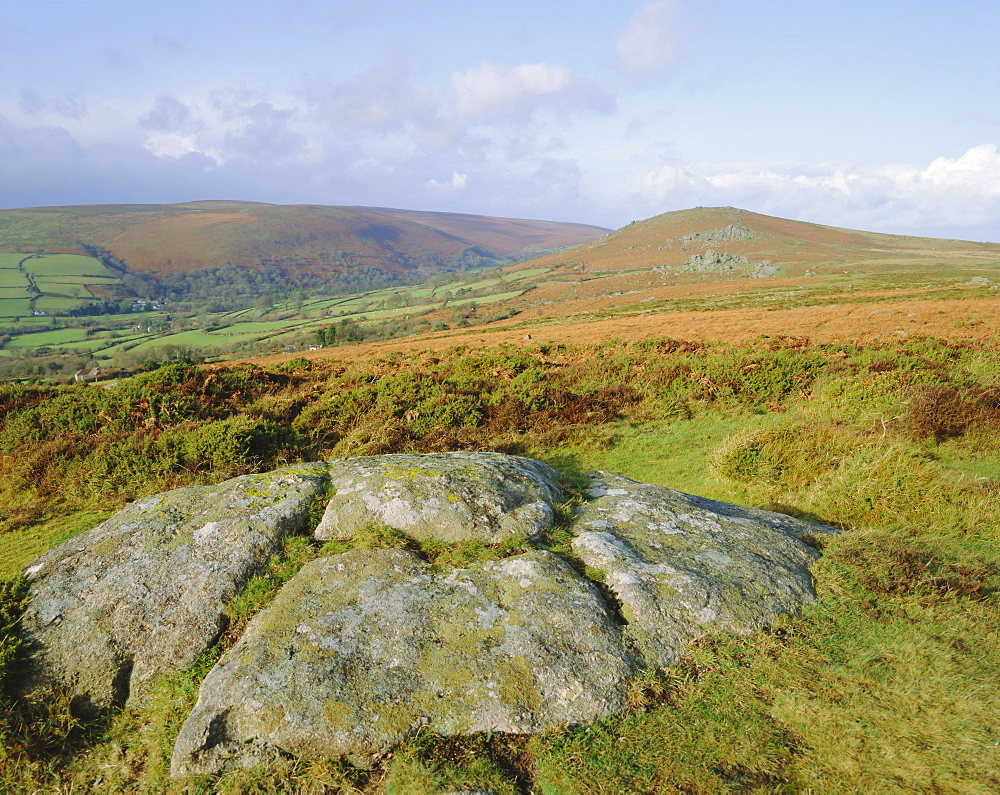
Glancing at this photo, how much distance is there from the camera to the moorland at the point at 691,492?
2.70m

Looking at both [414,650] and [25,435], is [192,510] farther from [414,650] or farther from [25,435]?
[25,435]

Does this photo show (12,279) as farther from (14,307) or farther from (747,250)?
(747,250)

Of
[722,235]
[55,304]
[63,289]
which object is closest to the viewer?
[55,304]


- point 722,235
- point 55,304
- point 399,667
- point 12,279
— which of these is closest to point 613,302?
point 399,667


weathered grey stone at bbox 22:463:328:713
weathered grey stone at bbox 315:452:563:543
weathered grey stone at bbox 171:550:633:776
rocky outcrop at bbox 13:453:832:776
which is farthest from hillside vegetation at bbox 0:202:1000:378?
weathered grey stone at bbox 22:463:328:713

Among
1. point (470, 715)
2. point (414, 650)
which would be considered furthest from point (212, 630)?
point (470, 715)

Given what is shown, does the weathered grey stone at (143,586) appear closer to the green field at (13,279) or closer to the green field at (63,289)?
the green field at (63,289)

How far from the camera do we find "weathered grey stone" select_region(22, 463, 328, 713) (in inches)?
137

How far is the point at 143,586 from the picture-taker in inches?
154

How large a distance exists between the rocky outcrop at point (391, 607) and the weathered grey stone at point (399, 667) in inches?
0.4

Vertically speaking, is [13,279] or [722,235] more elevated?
[722,235]

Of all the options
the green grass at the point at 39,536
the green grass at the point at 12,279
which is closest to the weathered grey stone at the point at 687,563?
the green grass at the point at 39,536

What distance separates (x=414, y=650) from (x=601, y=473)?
154 inches

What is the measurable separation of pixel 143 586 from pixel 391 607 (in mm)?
2044
